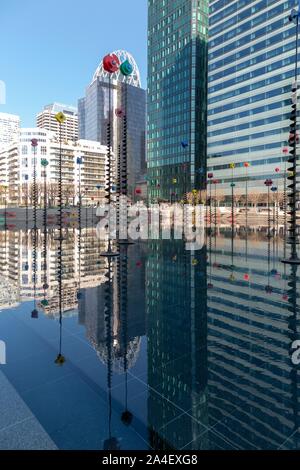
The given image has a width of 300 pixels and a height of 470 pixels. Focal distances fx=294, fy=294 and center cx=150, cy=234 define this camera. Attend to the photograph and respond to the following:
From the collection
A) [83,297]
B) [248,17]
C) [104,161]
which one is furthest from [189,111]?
[83,297]

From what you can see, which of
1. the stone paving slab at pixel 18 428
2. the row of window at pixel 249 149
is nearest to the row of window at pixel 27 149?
the row of window at pixel 249 149

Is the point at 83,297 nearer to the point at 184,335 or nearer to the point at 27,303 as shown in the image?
the point at 27,303

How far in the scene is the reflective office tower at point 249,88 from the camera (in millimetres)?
70500

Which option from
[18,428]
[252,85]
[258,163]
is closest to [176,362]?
[18,428]

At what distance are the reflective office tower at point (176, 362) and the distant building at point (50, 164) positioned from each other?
118 metres

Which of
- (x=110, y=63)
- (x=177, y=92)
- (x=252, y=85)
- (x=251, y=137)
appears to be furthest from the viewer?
(x=177, y=92)

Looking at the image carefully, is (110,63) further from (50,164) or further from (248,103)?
(50,164)

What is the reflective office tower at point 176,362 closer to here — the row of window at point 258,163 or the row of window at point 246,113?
the row of window at point 258,163

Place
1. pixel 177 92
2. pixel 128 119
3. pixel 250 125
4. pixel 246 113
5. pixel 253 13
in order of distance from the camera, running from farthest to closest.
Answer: pixel 128 119 → pixel 177 92 → pixel 246 113 → pixel 250 125 → pixel 253 13

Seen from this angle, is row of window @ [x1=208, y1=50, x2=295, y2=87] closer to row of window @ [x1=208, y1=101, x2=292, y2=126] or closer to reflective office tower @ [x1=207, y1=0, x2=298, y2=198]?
reflective office tower @ [x1=207, y1=0, x2=298, y2=198]

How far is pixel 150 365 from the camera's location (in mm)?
5012

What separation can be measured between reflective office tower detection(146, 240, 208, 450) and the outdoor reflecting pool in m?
0.02

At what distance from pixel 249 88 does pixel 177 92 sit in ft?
79.7

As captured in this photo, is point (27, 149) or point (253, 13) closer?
point (253, 13)
